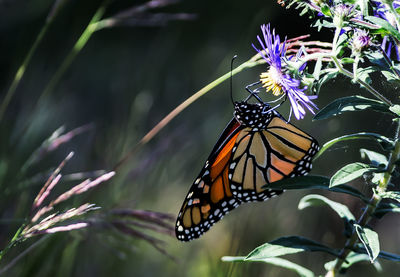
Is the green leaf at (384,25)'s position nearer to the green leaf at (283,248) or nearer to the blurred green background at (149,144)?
the blurred green background at (149,144)

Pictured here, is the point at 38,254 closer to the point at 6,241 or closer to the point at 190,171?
the point at 6,241

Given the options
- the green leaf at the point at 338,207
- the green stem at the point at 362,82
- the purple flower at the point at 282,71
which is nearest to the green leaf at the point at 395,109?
the green stem at the point at 362,82

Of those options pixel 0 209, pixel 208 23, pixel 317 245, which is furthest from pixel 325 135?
pixel 208 23

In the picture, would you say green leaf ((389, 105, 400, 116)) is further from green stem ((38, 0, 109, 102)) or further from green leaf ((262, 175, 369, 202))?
green stem ((38, 0, 109, 102))

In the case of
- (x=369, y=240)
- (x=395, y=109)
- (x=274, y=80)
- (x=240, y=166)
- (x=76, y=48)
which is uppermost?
(x=76, y=48)

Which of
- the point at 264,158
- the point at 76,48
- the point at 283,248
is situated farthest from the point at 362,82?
the point at 76,48

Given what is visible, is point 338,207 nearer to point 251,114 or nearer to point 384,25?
point 251,114
